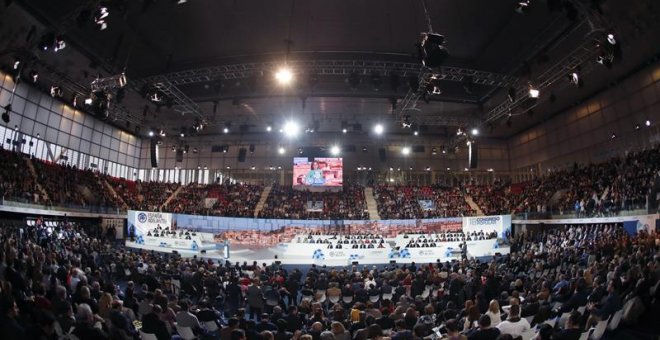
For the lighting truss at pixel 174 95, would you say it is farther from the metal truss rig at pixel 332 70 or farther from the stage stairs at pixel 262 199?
the stage stairs at pixel 262 199

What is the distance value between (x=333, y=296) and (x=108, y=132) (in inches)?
1293

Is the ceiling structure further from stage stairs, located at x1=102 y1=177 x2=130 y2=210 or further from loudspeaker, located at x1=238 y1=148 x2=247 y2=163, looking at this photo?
loudspeaker, located at x1=238 y1=148 x2=247 y2=163

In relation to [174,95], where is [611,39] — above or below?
below

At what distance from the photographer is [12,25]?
1716 cm

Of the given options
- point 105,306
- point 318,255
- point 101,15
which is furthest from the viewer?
point 318,255

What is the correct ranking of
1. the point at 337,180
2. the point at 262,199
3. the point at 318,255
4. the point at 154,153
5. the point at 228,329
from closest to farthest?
the point at 228,329
the point at 318,255
the point at 154,153
the point at 337,180
the point at 262,199

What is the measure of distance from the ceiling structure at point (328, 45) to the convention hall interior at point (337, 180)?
117 millimetres

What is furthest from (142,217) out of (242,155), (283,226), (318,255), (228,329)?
(228,329)

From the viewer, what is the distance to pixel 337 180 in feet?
107

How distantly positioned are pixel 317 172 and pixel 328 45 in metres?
15.3

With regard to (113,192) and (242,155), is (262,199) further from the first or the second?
(113,192)

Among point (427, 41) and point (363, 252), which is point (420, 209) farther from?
point (427, 41)

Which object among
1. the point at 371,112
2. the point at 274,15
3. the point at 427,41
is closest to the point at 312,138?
the point at 371,112

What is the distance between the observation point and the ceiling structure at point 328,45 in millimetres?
15898
